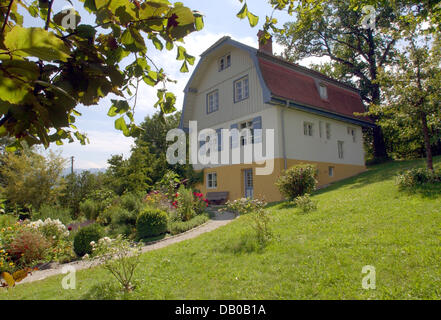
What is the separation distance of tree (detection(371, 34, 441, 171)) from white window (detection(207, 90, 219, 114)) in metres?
10.0

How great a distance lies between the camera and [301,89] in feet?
52.8

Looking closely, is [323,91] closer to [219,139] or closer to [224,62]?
[224,62]

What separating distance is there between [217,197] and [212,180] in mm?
1698

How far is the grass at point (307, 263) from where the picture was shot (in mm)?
3912

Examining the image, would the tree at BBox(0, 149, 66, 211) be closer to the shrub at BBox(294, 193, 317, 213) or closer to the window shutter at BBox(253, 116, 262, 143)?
the window shutter at BBox(253, 116, 262, 143)

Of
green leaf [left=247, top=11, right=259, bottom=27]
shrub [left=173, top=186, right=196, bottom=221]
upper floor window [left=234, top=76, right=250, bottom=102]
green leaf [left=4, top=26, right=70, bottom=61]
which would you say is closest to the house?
upper floor window [left=234, top=76, right=250, bottom=102]

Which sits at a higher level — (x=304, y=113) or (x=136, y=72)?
(x=304, y=113)

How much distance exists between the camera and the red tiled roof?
14742 millimetres

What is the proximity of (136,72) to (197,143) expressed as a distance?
18209 mm

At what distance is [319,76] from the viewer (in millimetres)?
18047

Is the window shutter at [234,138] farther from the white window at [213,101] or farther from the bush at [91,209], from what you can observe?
the bush at [91,209]

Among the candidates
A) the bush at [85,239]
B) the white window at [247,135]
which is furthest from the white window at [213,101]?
the bush at [85,239]
